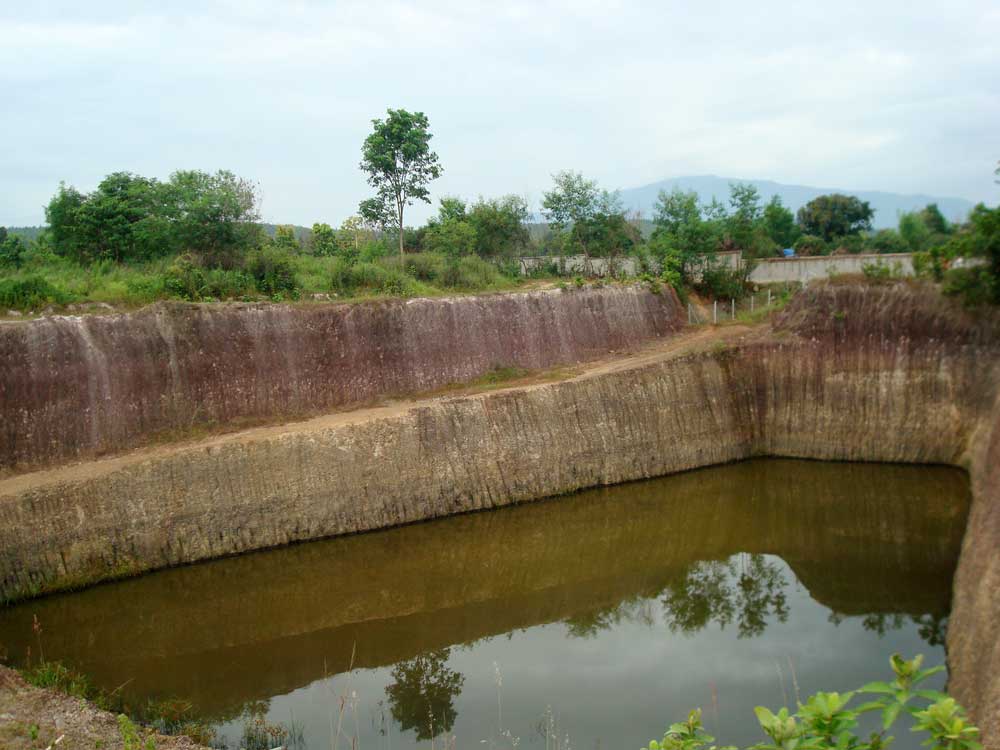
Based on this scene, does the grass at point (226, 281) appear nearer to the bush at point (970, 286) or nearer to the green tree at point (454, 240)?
the green tree at point (454, 240)

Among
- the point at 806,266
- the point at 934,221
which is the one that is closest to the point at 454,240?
the point at 806,266

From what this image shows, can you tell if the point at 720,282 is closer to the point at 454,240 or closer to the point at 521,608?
the point at 454,240

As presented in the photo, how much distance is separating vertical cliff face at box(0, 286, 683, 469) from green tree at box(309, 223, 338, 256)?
902cm

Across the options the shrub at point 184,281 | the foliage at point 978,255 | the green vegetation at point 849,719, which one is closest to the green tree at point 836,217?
the foliage at point 978,255

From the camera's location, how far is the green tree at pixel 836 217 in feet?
130

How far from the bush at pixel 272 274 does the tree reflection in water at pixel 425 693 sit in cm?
1218

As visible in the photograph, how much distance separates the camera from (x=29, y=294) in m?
16.4

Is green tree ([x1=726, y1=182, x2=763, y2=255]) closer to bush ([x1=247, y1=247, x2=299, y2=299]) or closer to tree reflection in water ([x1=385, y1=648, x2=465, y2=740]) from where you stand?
bush ([x1=247, y1=247, x2=299, y2=299])

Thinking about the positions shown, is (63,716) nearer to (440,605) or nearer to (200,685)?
(200,685)

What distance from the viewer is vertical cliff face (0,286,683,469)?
14.4 meters

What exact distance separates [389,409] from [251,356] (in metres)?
3.37

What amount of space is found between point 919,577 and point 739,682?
474cm

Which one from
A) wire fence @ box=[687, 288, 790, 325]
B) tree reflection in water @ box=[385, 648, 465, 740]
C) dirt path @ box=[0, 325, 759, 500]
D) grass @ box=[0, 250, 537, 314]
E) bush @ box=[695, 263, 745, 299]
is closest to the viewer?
tree reflection in water @ box=[385, 648, 465, 740]

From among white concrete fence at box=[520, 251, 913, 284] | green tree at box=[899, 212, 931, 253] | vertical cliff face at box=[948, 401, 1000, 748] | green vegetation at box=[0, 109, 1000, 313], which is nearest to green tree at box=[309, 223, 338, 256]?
green vegetation at box=[0, 109, 1000, 313]
